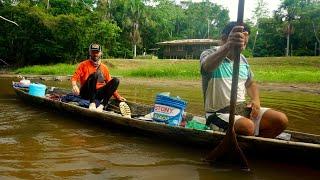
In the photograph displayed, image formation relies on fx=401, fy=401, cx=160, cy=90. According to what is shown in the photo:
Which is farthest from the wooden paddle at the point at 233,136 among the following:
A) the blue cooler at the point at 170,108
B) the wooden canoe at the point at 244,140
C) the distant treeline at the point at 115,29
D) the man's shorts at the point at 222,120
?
the distant treeline at the point at 115,29

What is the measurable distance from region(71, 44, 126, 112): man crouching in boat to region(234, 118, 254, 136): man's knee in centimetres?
336

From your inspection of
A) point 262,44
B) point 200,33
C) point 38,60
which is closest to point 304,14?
point 262,44

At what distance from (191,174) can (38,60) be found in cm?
3220

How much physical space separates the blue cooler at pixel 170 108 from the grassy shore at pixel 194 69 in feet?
51.1

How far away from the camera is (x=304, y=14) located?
36.4m

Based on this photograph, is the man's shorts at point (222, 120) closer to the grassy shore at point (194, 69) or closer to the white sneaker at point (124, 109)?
the white sneaker at point (124, 109)

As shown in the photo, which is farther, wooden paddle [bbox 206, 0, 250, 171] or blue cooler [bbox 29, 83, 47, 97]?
blue cooler [bbox 29, 83, 47, 97]

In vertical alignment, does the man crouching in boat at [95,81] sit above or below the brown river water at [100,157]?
above

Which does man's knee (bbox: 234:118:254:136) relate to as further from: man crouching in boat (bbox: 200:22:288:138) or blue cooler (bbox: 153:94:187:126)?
blue cooler (bbox: 153:94:187:126)

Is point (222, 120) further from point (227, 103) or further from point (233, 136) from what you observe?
point (233, 136)

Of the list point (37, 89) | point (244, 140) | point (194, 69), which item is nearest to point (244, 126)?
point (244, 140)

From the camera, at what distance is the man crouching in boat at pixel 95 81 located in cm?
726

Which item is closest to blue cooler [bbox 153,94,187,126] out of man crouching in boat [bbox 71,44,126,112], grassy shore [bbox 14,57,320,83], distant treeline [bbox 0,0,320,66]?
man crouching in boat [bbox 71,44,126,112]

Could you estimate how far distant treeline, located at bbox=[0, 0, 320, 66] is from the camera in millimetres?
32156
